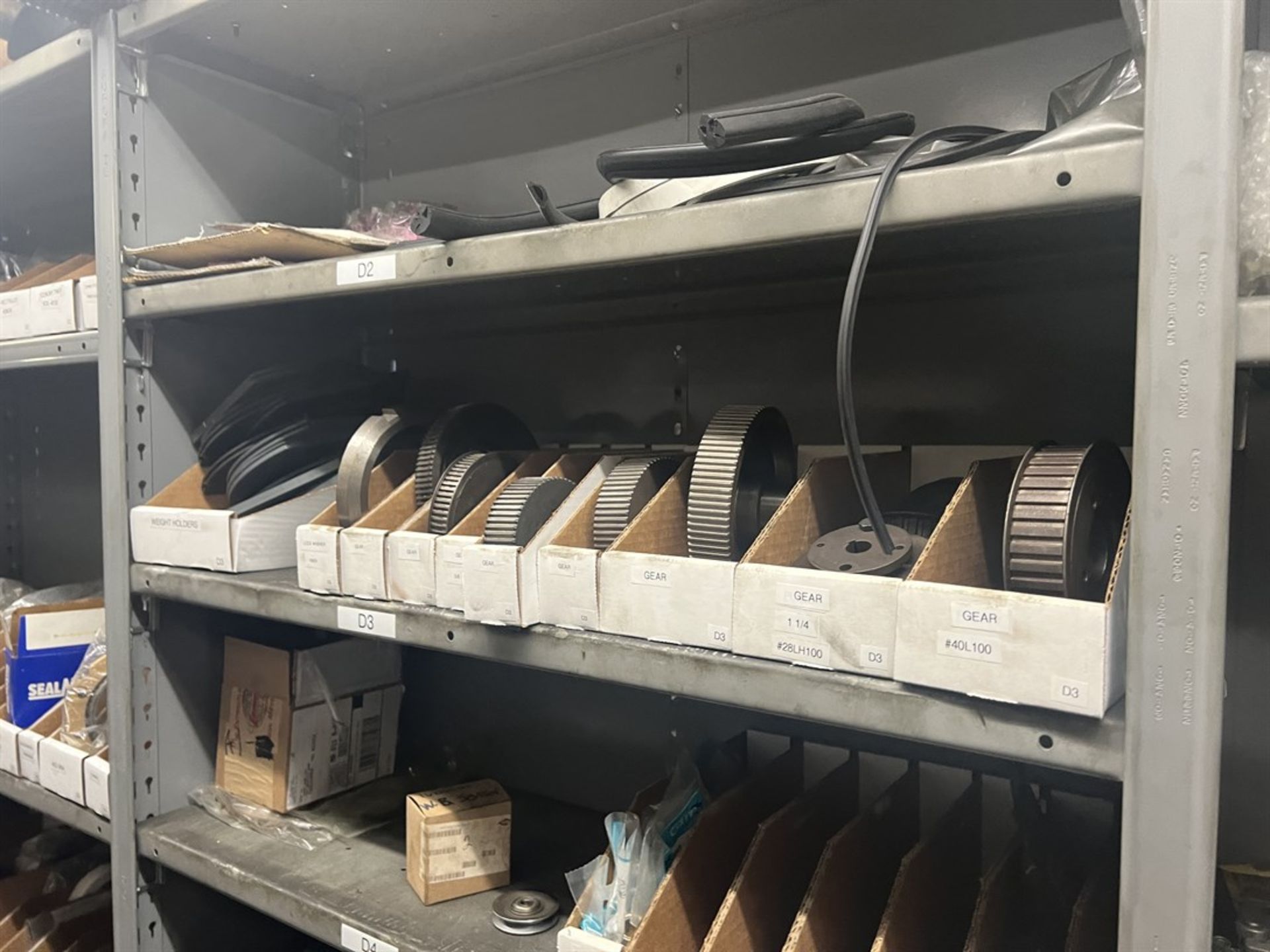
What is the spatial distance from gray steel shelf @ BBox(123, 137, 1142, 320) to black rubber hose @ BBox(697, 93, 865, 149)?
49 mm

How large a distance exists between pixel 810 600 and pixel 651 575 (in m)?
0.16

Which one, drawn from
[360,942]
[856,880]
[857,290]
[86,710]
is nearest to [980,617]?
[857,290]

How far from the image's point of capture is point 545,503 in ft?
3.10

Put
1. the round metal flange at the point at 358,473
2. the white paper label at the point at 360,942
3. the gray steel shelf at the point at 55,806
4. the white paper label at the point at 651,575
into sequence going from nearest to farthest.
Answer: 1. the white paper label at the point at 651,575
2. the white paper label at the point at 360,942
3. the round metal flange at the point at 358,473
4. the gray steel shelf at the point at 55,806

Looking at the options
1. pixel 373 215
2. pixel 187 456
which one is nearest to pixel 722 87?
pixel 373 215

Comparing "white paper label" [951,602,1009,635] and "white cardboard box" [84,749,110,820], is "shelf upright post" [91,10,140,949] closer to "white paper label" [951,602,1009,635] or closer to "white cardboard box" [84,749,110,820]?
"white cardboard box" [84,749,110,820]

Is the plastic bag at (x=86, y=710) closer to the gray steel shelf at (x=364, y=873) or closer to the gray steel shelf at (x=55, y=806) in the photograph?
the gray steel shelf at (x=55, y=806)

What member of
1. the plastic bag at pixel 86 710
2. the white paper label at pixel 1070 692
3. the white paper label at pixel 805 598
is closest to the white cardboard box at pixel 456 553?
the white paper label at pixel 805 598

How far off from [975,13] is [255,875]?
1.36 m

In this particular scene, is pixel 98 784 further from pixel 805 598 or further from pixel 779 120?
pixel 779 120

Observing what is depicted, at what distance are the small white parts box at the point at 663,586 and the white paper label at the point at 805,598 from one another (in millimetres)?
53

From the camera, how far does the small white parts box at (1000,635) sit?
59 cm

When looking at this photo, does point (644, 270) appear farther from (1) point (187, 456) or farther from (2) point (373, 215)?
(1) point (187, 456)

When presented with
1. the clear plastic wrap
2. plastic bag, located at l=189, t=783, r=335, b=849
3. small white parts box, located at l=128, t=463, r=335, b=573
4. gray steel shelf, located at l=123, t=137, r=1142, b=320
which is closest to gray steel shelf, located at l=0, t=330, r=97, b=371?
small white parts box, located at l=128, t=463, r=335, b=573
